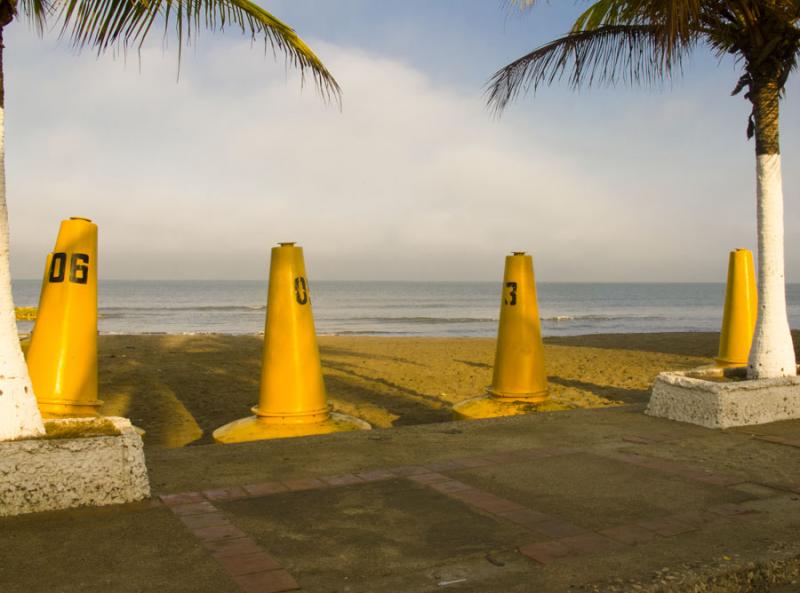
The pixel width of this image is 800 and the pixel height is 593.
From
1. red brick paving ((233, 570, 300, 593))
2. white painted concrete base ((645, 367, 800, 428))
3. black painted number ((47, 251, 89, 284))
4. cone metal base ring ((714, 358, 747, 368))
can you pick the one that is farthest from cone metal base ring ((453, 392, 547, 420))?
red brick paving ((233, 570, 300, 593))

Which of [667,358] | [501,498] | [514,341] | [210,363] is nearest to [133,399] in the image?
[210,363]

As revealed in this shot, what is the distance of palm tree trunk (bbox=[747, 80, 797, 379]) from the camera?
6301 mm

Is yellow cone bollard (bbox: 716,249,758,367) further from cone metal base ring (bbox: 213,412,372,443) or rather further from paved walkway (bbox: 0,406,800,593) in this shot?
cone metal base ring (bbox: 213,412,372,443)

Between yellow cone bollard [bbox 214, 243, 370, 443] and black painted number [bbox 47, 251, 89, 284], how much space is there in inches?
64.1

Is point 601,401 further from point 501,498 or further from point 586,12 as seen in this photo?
point 501,498

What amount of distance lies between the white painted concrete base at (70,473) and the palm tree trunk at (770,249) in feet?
16.9

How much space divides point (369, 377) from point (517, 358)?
589cm

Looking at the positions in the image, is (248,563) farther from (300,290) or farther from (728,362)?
(728,362)

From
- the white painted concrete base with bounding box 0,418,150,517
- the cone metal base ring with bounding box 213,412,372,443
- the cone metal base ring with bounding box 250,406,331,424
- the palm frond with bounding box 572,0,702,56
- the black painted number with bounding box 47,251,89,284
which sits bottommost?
the cone metal base ring with bounding box 213,412,372,443

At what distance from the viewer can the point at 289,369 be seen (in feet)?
20.9

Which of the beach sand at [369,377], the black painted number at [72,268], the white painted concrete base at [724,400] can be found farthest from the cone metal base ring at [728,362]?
the black painted number at [72,268]

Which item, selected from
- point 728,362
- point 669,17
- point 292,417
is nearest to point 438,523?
point 292,417

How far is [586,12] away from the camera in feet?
29.1

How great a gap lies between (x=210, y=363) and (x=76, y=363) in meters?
8.37
